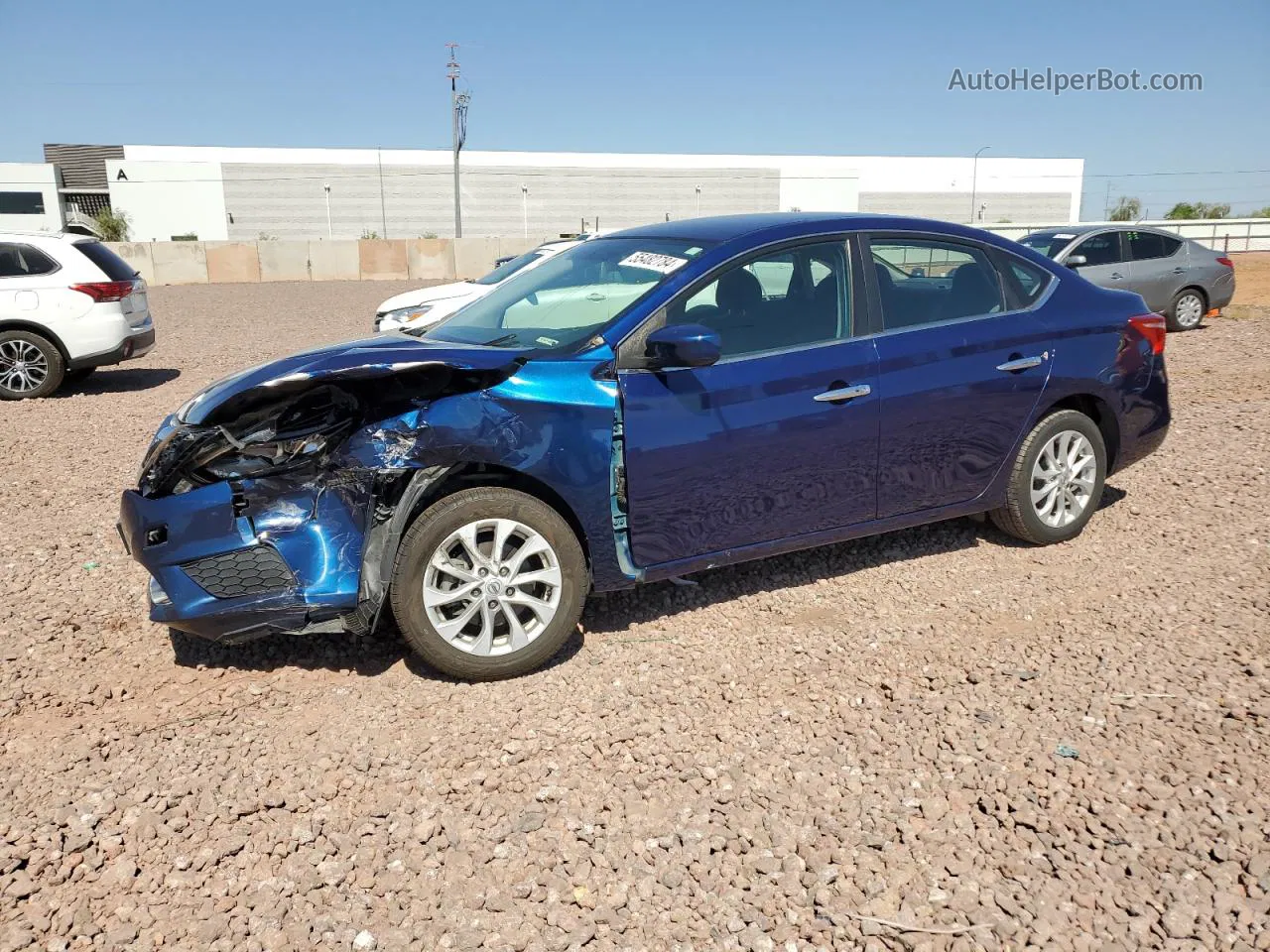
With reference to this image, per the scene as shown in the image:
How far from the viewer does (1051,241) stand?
13859 millimetres

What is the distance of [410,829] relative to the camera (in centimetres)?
304

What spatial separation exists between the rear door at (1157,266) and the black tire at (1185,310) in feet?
0.51

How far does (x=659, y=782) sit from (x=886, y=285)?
263cm

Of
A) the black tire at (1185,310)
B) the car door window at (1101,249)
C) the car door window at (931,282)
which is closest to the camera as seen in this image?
the car door window at (931,282)

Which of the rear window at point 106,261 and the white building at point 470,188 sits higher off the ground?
the white building at point 470,188

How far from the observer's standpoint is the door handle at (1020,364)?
489 cm

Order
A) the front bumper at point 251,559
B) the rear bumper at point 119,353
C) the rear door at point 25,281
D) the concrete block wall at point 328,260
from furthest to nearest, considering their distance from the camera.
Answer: the concrete block wall at point 328,260 < the rear bumper at point 119,353 < the rear door at point 25,281 < the front bumper at point 251,559

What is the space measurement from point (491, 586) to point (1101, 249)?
499 inches

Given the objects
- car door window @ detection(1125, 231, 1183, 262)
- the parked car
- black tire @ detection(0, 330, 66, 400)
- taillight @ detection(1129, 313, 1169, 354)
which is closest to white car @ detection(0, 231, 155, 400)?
black tire @ detection(0, 330, 66, 400)

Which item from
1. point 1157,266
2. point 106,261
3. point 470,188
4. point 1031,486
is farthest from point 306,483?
point 470,188

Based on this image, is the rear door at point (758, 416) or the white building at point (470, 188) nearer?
the rear door at point (758, 416)

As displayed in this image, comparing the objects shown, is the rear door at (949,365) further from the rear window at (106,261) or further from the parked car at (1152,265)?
the rear window at (106,261)

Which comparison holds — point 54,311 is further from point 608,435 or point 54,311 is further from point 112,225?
point 112,225

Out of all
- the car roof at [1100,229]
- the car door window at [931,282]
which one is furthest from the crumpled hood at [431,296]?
the car roof at [1100,229]
